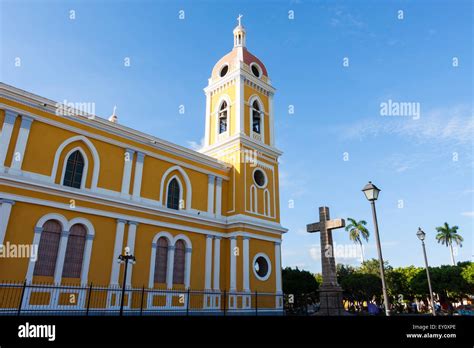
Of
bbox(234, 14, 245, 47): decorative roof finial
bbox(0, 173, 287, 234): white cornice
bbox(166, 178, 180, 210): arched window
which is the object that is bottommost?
bbox(0, 173, 287, 234): white cornice

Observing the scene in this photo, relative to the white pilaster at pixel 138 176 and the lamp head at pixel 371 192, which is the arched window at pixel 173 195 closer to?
the white pilaster at pixel 138 176

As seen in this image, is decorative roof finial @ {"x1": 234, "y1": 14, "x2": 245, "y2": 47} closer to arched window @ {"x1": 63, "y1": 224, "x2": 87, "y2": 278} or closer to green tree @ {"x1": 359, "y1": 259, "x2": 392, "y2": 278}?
arched window @ {"x1": 63, "y1": 224, "x2": 87, "y2": 278}

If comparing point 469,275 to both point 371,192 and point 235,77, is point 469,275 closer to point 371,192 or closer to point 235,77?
point 235,77

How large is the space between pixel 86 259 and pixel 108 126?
7126 mm

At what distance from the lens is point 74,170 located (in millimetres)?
17062

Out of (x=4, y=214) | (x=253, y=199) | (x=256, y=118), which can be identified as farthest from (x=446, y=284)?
(x=4, y=214)

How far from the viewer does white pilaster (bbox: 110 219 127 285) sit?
55.0 ft

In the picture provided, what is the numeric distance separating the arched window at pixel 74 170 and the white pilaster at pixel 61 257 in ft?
8.41

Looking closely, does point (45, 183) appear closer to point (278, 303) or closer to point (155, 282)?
point (155, 282)

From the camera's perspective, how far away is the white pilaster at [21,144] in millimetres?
14977

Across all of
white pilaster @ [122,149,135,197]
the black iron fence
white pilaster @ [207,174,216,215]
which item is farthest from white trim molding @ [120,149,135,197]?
white pilaster @ [207,174,216,215]

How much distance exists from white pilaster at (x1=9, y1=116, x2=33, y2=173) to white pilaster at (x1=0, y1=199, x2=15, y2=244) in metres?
1.46

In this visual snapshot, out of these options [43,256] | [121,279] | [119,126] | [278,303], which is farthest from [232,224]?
[43,256]
